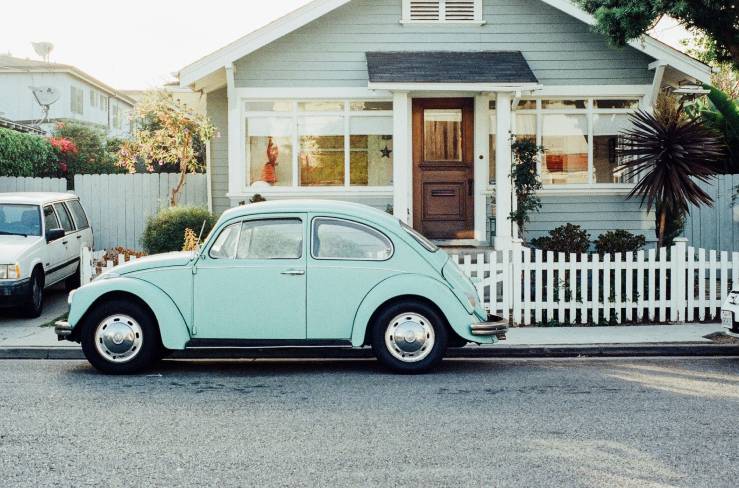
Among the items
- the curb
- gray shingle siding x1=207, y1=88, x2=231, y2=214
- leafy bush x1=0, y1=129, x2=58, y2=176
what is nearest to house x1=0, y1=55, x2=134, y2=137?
leafy bush x1=0, y1=129, x2=58, y2=176

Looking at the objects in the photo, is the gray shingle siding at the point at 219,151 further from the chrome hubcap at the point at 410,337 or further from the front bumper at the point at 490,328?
the front bumper at the point at 490,328

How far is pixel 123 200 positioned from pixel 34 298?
594 centimetres

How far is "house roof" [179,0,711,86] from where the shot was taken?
53.4 ft

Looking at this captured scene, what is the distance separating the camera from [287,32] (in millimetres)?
16406

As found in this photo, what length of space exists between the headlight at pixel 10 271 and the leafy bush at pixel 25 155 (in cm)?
846

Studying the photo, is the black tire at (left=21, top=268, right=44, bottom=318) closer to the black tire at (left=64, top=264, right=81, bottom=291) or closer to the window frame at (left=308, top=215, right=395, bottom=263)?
the black tire at (left=64, top=264, right=81, bottom=291)

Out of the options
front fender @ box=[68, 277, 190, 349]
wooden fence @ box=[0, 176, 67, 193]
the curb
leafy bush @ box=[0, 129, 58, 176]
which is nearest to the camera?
front fender @ box=[68, 277, 190, 349]

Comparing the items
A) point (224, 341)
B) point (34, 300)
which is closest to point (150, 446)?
point (224, 341)

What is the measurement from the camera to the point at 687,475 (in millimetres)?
5902

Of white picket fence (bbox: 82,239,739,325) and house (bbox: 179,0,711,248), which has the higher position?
house (bbox: 179,0,711,248)

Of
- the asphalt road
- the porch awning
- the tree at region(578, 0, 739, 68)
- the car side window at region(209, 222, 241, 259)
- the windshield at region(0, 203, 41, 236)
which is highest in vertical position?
the tree at region(578, 0, 739, 68)

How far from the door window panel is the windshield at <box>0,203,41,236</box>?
6.75m

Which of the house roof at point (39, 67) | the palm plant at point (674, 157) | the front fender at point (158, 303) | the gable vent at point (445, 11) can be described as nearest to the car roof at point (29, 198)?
the front fender at point (158, 303)

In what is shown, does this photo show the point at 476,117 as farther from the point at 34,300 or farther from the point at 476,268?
the point at 34,300
